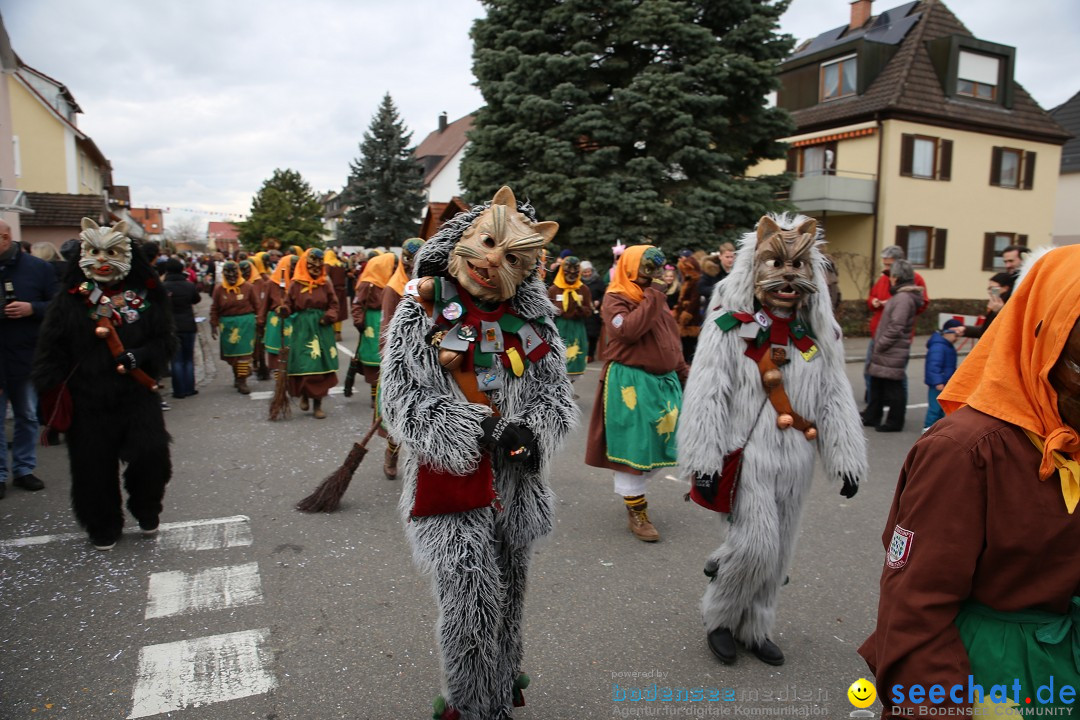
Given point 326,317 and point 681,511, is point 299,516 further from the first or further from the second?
point 326,317

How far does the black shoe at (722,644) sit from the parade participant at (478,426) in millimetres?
A: 1130

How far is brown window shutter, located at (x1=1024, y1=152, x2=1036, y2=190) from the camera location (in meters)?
24.9

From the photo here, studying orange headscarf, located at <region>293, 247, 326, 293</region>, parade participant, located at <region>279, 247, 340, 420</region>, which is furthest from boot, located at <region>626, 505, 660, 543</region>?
orange headscarf, located at <region>293, 247, 326, 293</region>

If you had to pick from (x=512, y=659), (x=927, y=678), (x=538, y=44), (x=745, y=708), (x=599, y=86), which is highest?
(x=538, y=44)

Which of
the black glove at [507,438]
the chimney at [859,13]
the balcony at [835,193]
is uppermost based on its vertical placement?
the chimney at [859,13]

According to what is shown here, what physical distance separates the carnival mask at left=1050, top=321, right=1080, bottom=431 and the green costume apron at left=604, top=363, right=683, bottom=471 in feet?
11.6

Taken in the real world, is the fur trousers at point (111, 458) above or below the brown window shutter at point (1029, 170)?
below

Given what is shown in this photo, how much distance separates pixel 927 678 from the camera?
1670 millimetres

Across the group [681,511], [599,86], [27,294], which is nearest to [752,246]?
[681,511]

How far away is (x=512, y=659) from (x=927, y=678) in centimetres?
177

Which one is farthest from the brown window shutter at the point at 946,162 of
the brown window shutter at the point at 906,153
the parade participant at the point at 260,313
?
the parade participant at the point at 260,313

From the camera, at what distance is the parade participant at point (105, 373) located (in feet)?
15.5

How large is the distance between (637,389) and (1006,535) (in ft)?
11.8

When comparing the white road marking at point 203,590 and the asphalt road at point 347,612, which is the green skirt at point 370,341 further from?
the white road marking at point 203,590
